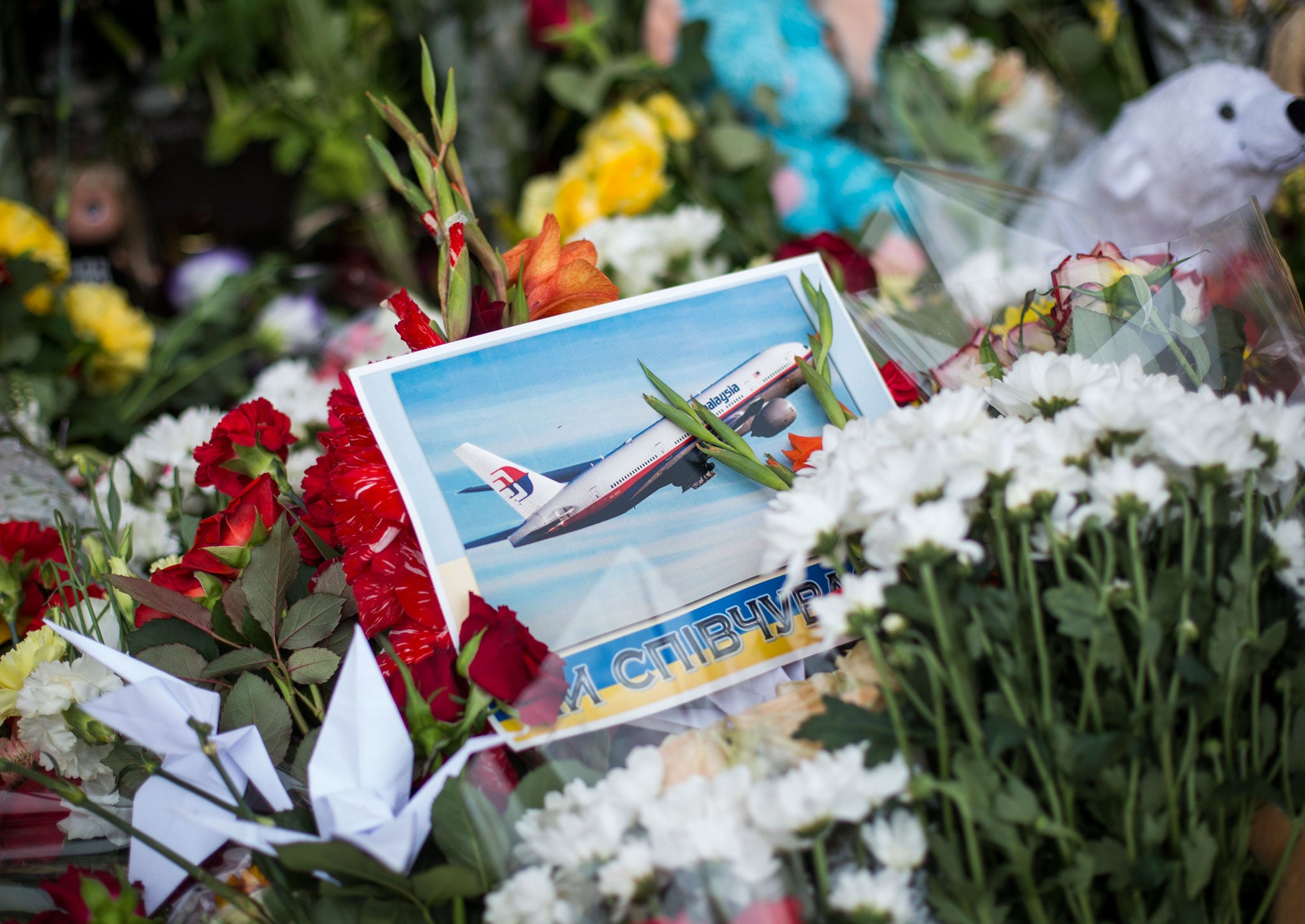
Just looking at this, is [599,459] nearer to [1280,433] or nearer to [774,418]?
[774,418]

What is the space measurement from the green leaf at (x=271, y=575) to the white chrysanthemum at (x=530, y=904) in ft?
0.76

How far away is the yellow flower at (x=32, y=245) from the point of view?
1.01 m

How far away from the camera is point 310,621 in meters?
0.53

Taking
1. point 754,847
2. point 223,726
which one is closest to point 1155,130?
point 754,847

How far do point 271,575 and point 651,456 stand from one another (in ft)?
0.81

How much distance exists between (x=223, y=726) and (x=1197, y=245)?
731 mm

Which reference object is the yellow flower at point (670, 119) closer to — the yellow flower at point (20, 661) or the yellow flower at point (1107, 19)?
the yellow flower at point (1107, 19)

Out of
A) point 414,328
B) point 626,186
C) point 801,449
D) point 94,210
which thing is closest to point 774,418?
point 801,449

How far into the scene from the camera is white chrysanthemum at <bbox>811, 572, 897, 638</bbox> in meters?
0.38

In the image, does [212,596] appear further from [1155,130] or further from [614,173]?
[1155,130]

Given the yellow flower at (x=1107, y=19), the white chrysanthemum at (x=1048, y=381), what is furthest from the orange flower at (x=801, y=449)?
the yellow flower at (x=1107, y=19)

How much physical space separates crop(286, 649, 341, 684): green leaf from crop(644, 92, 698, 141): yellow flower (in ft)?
3.28

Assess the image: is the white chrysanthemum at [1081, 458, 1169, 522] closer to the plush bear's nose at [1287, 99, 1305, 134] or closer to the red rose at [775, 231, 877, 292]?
the red rose at [775, 231, 877, 292]

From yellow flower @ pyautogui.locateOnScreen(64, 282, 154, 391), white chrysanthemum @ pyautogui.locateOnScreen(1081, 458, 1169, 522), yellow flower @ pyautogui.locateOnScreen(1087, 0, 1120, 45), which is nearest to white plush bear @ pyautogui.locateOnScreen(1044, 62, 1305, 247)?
yellow flower @ pyautogui.locateOnScreen(1087, 0, 1120, 45)
